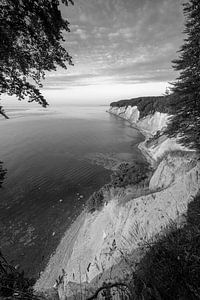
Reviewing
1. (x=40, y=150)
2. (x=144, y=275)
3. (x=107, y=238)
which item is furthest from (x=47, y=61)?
(x=40, y=150)

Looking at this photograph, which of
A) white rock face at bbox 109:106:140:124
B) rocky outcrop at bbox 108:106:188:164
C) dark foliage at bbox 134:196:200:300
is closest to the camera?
dark foliage at bbox 134:196:200:300

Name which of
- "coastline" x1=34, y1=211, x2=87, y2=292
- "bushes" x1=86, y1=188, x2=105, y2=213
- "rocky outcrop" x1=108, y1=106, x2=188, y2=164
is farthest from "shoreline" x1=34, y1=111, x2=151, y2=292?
"rocky outcrop" x1=108, y1=106, x2=188, y2=164

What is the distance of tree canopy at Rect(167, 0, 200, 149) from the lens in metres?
11.5

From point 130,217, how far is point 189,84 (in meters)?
12.8

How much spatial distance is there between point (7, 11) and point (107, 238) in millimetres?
12761

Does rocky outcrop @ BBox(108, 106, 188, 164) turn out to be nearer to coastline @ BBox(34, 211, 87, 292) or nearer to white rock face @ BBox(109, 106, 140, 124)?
white rock face @ BBox(109, 106, 140, 124)

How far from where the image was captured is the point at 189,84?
1309 centimetres

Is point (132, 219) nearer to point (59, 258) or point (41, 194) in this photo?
point (59, 258)

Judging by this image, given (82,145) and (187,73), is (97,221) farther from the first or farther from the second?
(82,145)

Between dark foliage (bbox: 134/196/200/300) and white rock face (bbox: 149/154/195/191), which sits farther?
white rock face (bbox: 149/154/195/191)

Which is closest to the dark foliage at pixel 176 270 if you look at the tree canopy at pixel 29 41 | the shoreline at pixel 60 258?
the tree canopy at pixel 29 41

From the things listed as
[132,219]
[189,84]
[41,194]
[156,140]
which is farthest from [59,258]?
[156,140]

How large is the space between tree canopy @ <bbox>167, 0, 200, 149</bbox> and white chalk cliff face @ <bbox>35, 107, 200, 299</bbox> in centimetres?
356

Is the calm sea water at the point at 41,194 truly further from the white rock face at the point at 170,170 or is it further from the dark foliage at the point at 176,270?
the dark foliage at the point at 176,270
